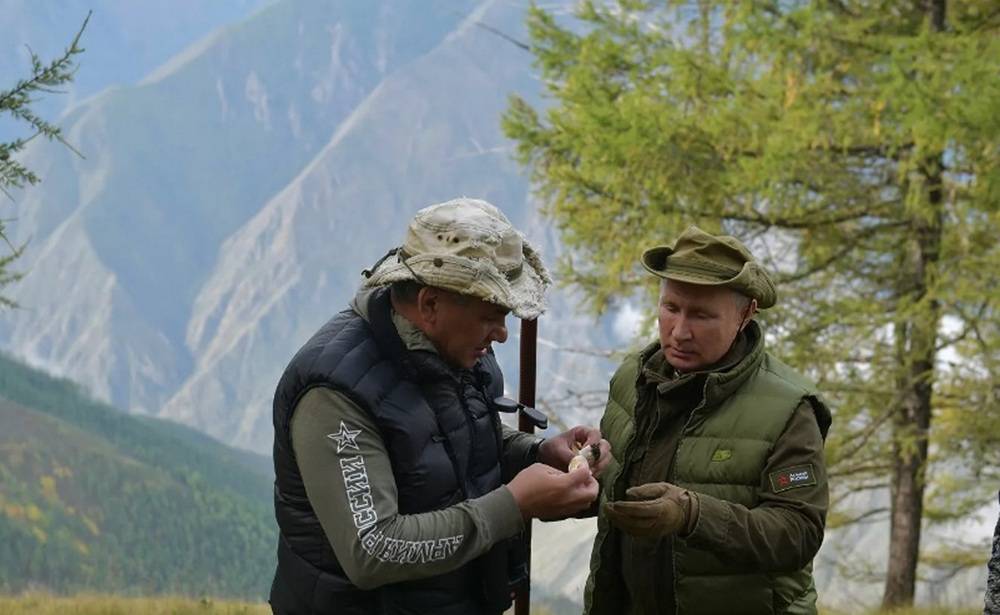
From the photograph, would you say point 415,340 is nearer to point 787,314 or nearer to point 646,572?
point 646,572

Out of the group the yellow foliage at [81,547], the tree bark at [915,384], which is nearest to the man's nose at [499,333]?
the tree bark at [915,384]

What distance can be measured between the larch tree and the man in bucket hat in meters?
5.50

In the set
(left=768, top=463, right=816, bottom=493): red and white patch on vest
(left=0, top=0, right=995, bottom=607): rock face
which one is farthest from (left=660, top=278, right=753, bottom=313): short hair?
(left=0, top=0, right=995, bottom=607): rock face

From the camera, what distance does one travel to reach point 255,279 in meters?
167

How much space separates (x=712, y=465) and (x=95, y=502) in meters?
38.6

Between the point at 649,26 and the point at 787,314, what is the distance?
264cm

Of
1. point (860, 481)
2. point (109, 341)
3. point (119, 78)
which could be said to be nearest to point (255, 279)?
point (109, 341)

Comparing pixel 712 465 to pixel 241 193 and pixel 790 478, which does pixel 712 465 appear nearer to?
pixel 790 478

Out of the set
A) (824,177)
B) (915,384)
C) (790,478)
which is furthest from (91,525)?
(790,478)

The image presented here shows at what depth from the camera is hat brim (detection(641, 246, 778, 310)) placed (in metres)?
2.73

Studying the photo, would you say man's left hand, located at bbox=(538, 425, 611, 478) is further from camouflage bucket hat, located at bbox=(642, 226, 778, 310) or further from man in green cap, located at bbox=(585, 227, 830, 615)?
camouflage bucket hat, located at bbox=(642, 226, 778, 310)

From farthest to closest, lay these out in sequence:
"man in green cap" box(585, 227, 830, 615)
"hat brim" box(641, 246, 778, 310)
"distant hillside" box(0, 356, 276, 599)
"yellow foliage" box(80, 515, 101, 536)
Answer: "yellow foliage" box(80, 515, 101, 536) < "distant hillside" box(0, 356, 276, 599) < "hat brim" box(641, 246, 778, 310) < "man in green cap" box(585, 227, 830, 615)

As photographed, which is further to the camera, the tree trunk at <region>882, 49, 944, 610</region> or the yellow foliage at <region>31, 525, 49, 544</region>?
the yellow foliage at <region>31, 525, 49, 544</region>

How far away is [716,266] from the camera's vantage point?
2.77 m
